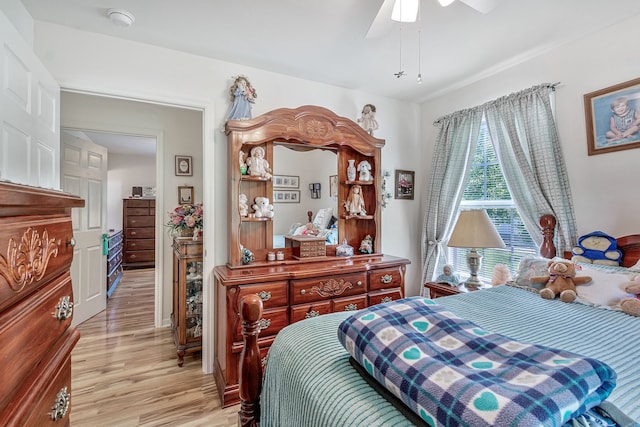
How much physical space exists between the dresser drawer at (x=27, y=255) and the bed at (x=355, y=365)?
61 cm

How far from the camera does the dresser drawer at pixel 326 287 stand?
6.90ft

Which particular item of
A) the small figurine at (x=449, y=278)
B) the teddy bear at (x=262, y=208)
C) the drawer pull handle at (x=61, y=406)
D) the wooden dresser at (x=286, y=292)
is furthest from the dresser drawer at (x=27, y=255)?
the small figurine at (x=449, y=278)

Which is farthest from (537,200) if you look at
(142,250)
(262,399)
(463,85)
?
(142,250)

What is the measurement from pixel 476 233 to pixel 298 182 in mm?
1495

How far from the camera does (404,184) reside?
3.28m

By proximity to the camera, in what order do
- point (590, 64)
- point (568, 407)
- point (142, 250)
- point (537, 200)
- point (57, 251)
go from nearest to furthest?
point (568, 407)
point (57, 251)
point (590, 64)
point (537, 200)
point (142, 250)

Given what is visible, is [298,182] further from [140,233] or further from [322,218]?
[140,233]

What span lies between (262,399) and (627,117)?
2694mm

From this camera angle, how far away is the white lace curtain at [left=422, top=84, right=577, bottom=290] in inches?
85.6

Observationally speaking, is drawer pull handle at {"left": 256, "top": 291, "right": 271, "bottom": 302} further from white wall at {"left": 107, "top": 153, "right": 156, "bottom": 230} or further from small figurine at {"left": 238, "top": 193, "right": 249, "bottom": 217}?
white wall at {"left": 107, "top": 153, "right": 156, "bottom": 230}

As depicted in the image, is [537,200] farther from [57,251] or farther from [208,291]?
[57,251]

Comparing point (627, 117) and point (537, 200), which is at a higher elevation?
point (627, 117)

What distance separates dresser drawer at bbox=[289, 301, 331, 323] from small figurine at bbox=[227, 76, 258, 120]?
153 centimetres

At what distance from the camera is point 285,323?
206cm
